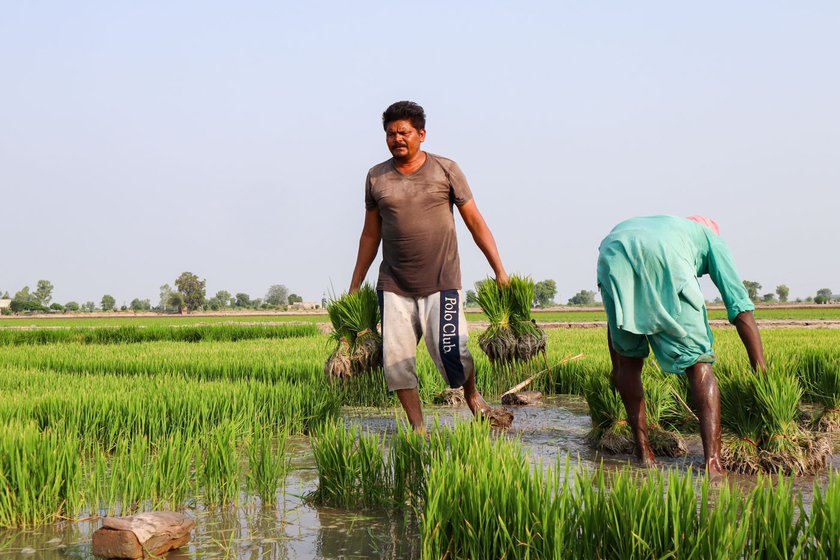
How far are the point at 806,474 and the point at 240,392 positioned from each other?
137 inches

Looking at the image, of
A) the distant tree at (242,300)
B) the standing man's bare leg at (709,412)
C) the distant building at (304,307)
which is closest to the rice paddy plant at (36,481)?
the standing man's bare leg at (709,412)

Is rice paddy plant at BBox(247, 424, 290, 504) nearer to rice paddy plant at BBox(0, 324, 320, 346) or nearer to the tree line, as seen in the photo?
rice paddy plant at BBox(0, 324, 320, 346)

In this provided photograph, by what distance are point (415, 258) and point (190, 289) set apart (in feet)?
278

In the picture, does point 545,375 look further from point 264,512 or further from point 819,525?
point 819,525

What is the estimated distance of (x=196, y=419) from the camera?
4.32 metres

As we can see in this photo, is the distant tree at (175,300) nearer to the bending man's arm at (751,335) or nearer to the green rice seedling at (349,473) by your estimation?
the green rice seedling at (349,473)

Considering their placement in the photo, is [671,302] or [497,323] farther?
[497,323]

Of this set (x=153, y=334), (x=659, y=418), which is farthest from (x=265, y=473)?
(x=153, y=334)

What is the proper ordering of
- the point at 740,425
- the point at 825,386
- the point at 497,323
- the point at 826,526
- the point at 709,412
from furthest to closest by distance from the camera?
1. the point at 497,323
2. the point at 825,386
3. the point at 740,425
4. the point at 709,412
5. the point at 826,526

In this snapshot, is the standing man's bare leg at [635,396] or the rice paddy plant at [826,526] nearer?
the rice paddy plant at [826,526]

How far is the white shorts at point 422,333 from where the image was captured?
428 cm

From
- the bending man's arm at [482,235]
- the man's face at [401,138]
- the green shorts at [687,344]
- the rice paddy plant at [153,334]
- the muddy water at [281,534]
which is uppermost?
the man's face at [401,138]

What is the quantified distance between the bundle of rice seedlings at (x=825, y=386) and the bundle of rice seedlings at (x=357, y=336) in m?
2.90

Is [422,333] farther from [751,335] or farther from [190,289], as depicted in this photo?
[190,289]
